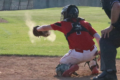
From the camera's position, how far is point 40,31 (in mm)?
5320

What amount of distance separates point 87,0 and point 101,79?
47.4m

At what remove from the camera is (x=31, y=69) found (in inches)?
219

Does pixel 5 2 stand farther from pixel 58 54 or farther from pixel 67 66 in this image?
pixel 67 66

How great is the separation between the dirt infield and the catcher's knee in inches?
4.6

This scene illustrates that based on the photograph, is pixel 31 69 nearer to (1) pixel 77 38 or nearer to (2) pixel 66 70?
(2) pixel 66 70

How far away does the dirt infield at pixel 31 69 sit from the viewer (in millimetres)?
4672

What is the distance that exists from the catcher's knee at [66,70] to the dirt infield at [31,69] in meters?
0.12

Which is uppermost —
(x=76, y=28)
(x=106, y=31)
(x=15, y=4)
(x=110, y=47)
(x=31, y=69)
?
(x=106, y=31)

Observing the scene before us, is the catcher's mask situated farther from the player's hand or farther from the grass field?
the grass field

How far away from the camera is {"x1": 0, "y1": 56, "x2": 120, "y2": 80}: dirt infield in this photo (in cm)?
467

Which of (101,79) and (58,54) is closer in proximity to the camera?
(101,79)

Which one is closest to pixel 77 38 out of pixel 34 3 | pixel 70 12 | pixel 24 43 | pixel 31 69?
pixel 70 12

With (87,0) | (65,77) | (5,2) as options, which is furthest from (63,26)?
(87,0)

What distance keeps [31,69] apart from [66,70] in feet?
3.96
